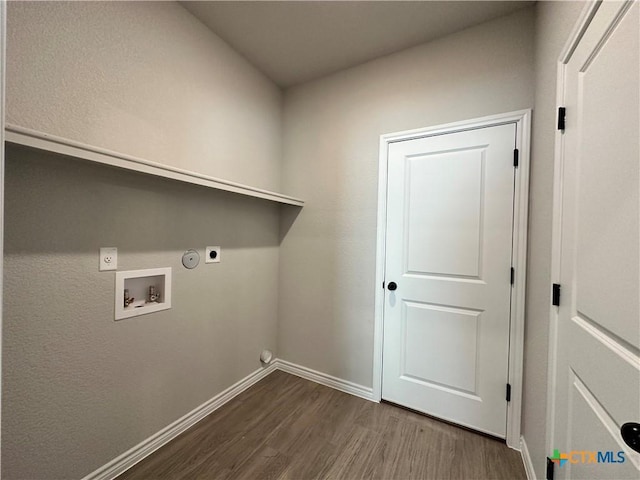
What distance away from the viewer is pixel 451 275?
1791mm

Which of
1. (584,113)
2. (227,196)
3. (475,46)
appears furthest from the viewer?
(227,196)

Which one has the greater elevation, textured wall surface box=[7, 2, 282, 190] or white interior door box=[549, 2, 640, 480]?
textured wall surface box=[7, 2, 282, 190]

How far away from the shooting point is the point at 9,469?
1084 millimetres

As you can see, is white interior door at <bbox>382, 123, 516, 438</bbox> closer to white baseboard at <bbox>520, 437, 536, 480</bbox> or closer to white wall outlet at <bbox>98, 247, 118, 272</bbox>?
white baseboard at <bbox>520, 437, 536, 480</bbox>

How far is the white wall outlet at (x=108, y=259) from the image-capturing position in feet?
4.34

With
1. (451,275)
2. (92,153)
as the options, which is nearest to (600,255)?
(451,275)

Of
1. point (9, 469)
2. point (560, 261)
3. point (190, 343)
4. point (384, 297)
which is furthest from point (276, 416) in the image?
point (560, 261)

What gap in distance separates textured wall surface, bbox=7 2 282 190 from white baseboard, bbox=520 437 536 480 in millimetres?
2540

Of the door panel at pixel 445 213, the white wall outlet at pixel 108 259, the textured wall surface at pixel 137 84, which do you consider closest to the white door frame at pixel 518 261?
the door panel at pixel 445 213

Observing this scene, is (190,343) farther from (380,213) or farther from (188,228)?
(380,213)

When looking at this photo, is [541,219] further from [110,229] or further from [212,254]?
[110,229]

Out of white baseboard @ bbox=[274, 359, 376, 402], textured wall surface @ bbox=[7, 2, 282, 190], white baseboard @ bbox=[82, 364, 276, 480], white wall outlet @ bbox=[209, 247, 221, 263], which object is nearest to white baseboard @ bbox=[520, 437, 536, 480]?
white baseboard @ bbox=[274, 359, 376, 402]

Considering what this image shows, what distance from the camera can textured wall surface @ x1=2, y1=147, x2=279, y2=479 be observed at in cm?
110

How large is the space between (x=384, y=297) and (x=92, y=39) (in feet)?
7.54
